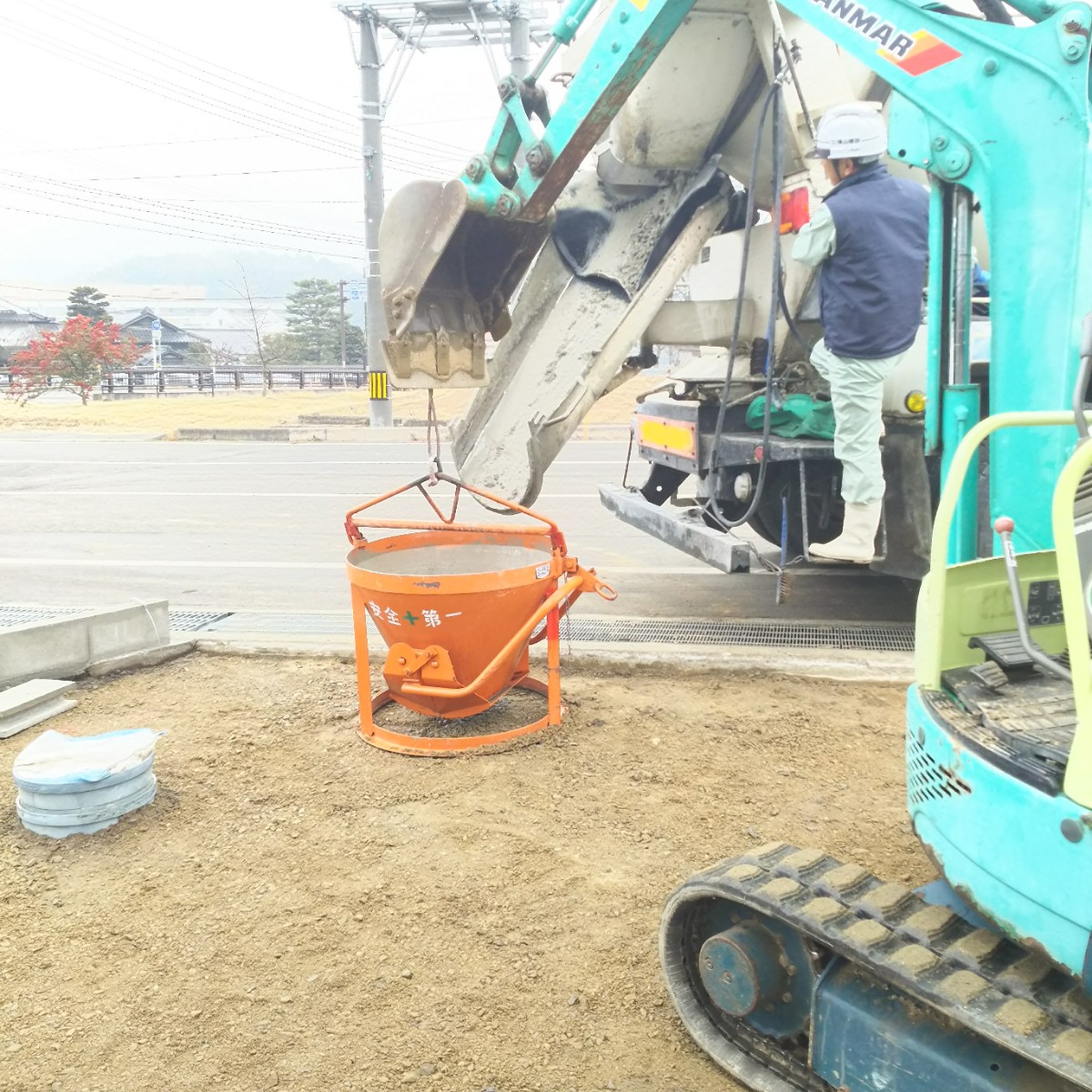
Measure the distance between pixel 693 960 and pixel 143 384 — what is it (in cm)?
4511

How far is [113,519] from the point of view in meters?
11.0

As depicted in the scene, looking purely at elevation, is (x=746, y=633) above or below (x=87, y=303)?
below

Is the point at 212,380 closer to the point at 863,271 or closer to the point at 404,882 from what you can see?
the point at 863,271

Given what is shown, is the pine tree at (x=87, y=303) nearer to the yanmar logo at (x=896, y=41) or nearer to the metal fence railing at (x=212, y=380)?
the metal fence railing at (x=212, y=380)

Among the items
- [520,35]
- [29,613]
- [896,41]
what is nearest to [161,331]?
[520,35]

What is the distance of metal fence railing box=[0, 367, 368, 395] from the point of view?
137 ft

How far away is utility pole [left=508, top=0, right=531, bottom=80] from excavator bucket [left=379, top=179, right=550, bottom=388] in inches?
711

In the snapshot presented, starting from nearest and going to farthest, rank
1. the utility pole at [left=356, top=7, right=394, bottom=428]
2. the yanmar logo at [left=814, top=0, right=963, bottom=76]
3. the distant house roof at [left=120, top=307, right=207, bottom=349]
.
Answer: the yanmar logo at [left=814, top=0, right=963, bottom=76] < the utility pole at [left=356, top=7, right=394, bottom=428] < the distant house roof at [left=120, top=307, right=207, bottom=349]

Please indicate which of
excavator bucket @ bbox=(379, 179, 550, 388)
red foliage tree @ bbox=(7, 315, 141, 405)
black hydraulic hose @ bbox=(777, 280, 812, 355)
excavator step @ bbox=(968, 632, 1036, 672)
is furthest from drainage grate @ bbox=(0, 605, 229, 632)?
red foliage tree @ bbox=(7, 315, 141, 405)

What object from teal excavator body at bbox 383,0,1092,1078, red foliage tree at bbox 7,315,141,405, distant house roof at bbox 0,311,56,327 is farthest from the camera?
distant house roof at bbox 0,311,56,327

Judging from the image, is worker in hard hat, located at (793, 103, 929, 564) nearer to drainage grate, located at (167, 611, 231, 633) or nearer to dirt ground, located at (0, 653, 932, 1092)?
dirt ground, located at (0, 653, 932, 1092)

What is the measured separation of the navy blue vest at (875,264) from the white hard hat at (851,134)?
4.5 inches

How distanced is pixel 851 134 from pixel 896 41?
1.36 meters

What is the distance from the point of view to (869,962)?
222 cm
